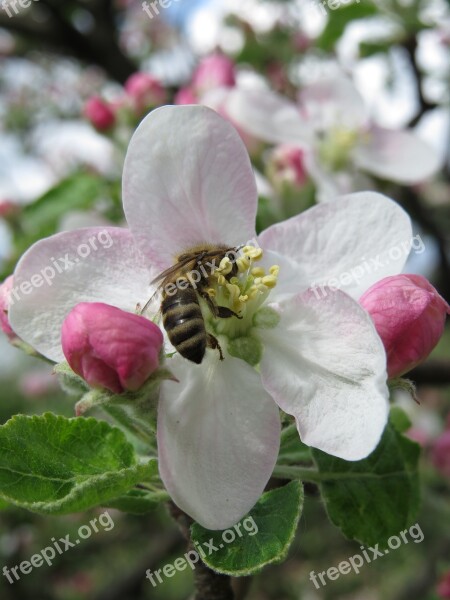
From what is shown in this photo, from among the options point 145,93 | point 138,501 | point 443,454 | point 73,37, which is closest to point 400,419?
point 138,501

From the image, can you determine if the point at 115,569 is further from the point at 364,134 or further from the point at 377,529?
the point at 377,529

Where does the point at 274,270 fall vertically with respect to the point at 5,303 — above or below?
below

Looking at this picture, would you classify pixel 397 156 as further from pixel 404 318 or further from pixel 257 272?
pixel 404 318

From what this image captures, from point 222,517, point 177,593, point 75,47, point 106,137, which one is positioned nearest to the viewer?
point 222,517

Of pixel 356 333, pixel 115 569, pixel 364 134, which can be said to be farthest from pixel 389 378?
pixel 115 569

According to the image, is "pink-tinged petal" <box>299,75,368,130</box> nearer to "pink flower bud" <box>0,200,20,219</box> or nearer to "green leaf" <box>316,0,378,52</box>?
"green leaf" <box>316,0,378,52</box>

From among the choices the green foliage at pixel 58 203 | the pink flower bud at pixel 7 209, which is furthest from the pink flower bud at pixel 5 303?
the pink flower bud at pixel 7 209

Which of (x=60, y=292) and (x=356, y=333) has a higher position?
(x=60, y=292)
